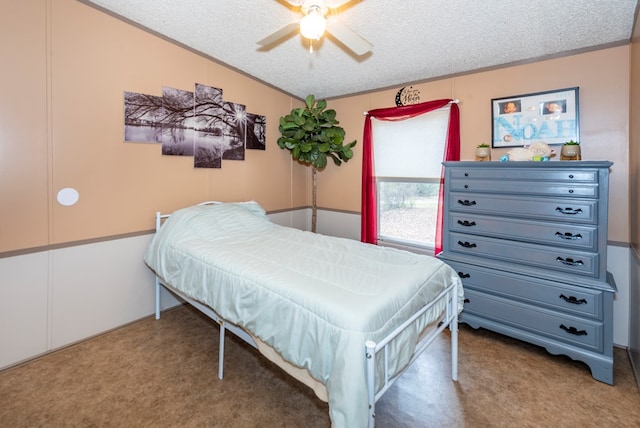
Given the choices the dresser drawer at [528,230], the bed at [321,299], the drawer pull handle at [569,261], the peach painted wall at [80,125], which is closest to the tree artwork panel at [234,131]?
the peach painted wall at [80,125]

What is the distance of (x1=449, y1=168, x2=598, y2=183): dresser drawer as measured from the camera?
2176mm

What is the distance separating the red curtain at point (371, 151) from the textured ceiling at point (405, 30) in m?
0.35

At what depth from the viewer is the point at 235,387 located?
2.08 meters

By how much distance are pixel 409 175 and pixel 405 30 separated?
5.21 feet

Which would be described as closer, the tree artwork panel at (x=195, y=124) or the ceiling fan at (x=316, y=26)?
the ceiling fan at (x=316, y=26)

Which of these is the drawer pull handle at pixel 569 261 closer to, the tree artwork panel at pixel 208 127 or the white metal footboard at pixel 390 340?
the white metal footboard at pixel 390 340

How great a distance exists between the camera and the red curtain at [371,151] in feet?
10.4

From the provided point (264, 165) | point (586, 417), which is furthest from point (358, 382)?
point (264, 165)

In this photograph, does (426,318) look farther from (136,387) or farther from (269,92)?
(269,92)

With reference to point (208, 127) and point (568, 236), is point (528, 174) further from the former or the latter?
point (208, 127)

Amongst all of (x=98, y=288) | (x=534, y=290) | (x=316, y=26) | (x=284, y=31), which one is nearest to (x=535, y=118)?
(x=534, y=290)

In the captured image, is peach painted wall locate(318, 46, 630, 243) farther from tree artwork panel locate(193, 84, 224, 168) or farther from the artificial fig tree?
tree artwork panel locate(193, 84, 224, 168)

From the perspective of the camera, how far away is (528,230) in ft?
7.99

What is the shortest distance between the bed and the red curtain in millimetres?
1244
